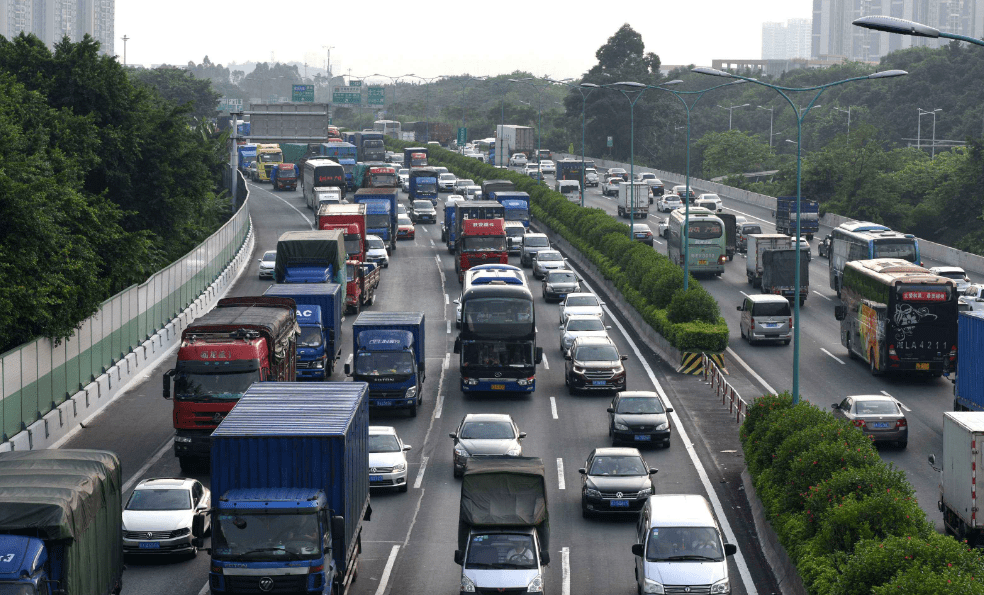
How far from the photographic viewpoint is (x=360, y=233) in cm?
6262

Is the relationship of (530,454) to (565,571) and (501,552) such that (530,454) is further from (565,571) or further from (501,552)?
(501,552)

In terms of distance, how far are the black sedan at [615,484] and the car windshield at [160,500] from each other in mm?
8894

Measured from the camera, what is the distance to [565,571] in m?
24.2

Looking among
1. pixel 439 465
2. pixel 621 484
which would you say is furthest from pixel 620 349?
pixel 621 484

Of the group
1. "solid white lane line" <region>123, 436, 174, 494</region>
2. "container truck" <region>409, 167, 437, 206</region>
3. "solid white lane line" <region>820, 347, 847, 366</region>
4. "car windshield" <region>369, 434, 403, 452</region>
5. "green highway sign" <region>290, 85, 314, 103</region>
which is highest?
"green highway sign" <region>290, 85, 314, 103</region>

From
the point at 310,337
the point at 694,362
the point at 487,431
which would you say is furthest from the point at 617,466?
the point at 694,362

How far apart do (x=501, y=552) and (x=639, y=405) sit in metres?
13.2

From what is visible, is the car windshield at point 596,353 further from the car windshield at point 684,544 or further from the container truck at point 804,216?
the container truck at point 804,216

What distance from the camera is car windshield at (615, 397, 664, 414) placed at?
112 feet

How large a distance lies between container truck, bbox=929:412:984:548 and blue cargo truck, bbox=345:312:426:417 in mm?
16864

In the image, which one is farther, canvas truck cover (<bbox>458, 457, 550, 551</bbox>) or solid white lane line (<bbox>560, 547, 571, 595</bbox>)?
solid white lane line (<bbox>560, 547, 571, 595</bbox>)

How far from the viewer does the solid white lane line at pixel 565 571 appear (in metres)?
23.1

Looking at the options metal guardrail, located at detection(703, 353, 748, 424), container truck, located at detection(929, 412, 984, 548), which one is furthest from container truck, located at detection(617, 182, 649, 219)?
container truck, located at detection(929, 412, 984, 548)

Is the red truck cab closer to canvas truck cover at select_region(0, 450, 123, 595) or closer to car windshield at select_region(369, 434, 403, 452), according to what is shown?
car windshield at select_region(369, 434, 403, 452)
